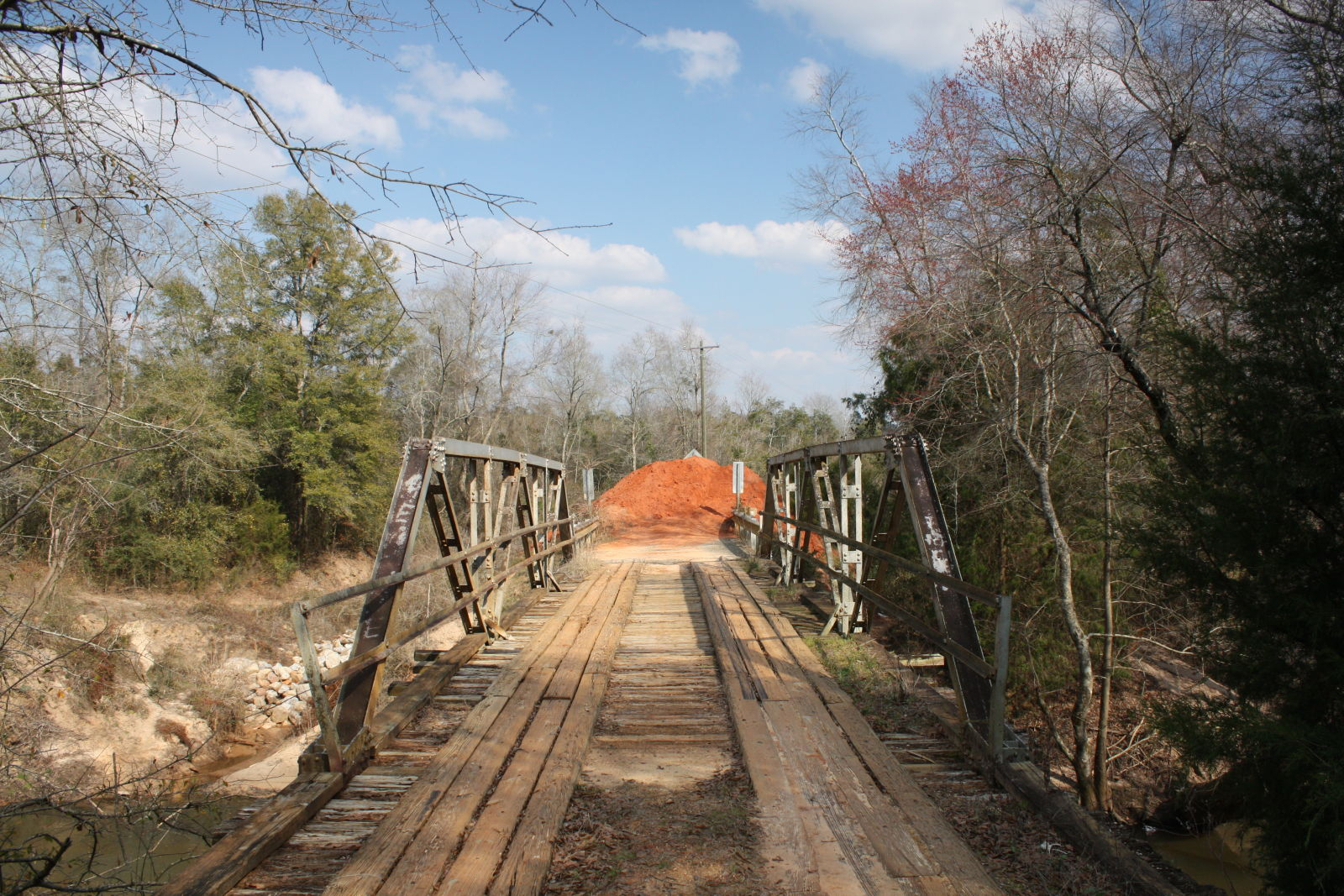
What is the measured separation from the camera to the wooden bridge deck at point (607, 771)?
2.73 meters

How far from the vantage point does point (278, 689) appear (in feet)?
48.9

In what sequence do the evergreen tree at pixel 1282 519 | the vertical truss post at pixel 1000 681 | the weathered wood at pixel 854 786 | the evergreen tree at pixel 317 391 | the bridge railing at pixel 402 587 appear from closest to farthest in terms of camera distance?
the weathered wood at pixel 854 786
the evergreen tree at pixel 1282 519
the vertical truss post at pixel 1000 681
the bridge railing at pixel 402 587
the evergreen tree at pixel 317 391

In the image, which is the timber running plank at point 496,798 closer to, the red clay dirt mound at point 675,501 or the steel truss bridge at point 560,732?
the steel truss bridge at point 560,732

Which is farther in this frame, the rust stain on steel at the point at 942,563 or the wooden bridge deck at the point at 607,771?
the rust stain on steel at the point at 942,563

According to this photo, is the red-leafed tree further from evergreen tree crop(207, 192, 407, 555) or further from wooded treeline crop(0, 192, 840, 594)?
evergreen tree crop(207, 192, 407, 555)

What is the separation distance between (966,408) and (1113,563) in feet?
9.26

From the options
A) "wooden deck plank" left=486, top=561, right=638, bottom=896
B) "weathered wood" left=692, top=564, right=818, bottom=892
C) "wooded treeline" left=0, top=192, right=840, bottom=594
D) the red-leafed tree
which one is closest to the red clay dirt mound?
"wooded treeline" left=0, top=192, right=840, bottom=594

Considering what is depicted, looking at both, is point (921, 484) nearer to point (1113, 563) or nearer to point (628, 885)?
point (628, 885)

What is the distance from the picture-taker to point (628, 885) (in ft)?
8.91

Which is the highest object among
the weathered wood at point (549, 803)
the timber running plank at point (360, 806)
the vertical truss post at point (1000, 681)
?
the vertical truss post at point (1000, 681)

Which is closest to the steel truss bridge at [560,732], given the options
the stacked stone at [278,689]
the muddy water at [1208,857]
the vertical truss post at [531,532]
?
the vertical truss post at [531,532]

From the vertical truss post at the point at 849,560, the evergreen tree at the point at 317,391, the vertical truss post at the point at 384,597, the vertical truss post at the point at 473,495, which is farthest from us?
the evergreen tree at the point at 317,391

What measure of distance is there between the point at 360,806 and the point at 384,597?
121cm

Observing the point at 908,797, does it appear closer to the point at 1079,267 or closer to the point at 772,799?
the point at 772,799
